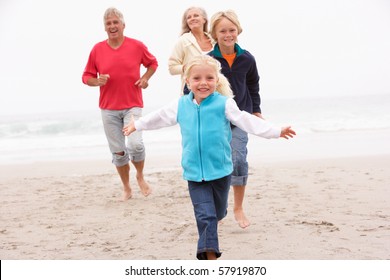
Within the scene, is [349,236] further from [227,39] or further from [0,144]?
[0,144]

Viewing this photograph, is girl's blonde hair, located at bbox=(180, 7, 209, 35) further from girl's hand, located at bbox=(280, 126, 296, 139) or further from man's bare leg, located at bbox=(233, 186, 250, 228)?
girl's hand, located at bbox=(280, 126, 296, 139)

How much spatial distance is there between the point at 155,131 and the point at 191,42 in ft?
39.6

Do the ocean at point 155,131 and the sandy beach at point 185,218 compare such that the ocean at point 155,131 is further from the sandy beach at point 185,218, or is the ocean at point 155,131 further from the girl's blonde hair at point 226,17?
the girl's blonde hair at point 226,17

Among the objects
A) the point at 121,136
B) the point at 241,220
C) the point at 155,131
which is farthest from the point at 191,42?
the point at 155,131

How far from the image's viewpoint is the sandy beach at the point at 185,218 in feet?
14.1

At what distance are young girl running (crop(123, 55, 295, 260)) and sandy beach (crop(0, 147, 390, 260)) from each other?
0.52 meters

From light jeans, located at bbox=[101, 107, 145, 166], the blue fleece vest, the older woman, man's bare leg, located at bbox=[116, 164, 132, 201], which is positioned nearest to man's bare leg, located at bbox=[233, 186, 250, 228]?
the blue fleece vest

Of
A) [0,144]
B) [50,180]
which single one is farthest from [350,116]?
[50,180]

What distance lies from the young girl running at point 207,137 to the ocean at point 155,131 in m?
7.52

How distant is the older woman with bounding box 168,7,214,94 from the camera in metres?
5.39

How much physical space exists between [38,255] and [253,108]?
82.4 inches

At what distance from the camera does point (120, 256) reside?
166 inches

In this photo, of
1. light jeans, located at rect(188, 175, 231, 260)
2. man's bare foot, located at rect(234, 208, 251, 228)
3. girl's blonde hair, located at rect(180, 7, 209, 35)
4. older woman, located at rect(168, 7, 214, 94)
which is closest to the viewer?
light jeans, located at rect(188, 175, 231, 260)

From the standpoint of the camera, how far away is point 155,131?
17406 mm
